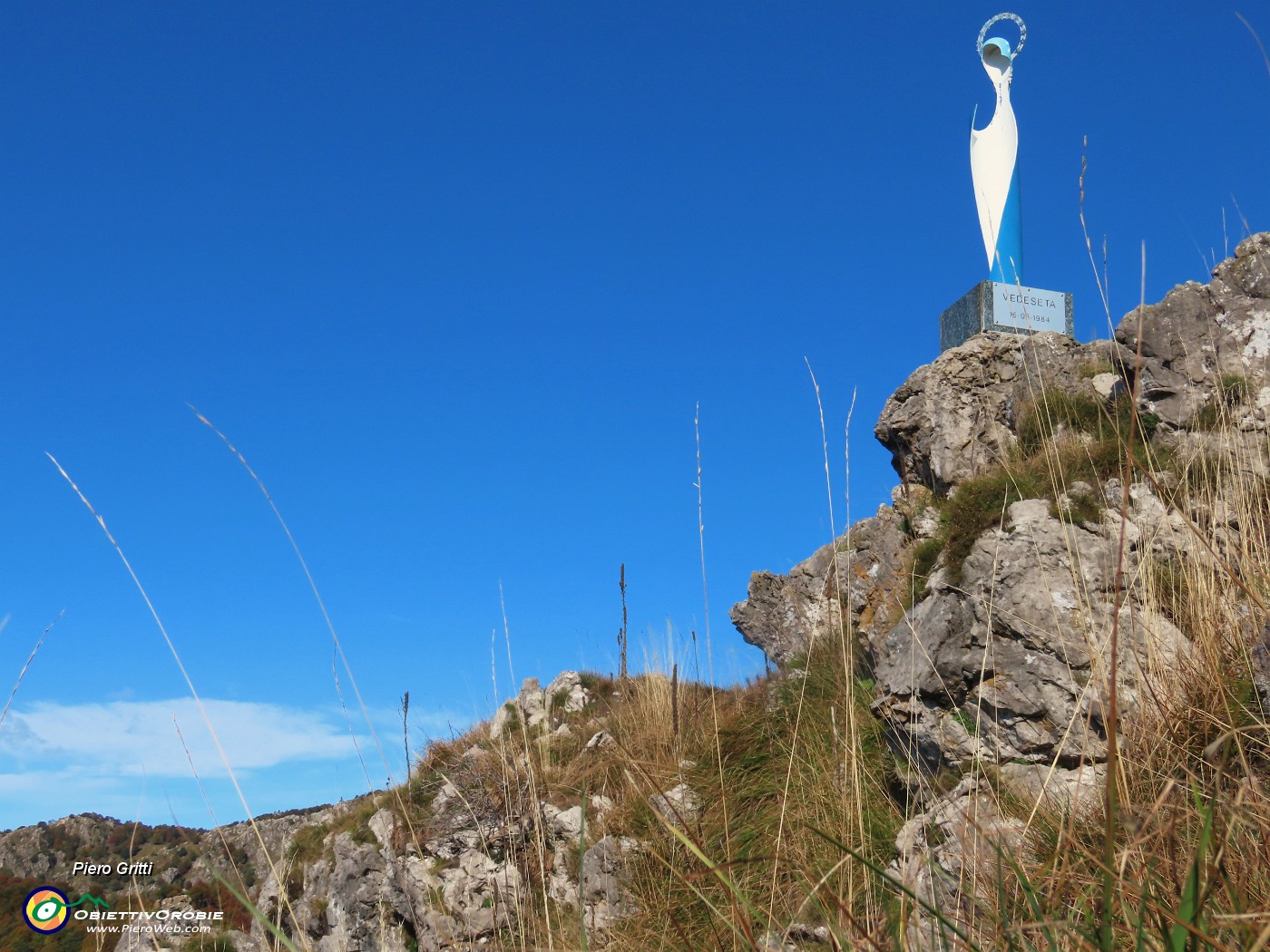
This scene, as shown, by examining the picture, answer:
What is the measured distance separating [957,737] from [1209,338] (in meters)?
3.45

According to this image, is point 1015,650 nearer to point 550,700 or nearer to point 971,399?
point 971,399

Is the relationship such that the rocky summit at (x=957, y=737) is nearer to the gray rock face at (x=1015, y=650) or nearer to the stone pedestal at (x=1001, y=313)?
the gray rock face at (x=1015, y=650)

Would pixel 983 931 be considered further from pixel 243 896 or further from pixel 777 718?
pixel 777 718

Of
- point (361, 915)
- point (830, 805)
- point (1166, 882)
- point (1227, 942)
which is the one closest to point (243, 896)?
point (1227, 942)

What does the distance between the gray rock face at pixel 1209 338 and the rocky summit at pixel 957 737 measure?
19 millimetres

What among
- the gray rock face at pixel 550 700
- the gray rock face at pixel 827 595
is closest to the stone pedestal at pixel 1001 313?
the gray rock face at pixel 827 595

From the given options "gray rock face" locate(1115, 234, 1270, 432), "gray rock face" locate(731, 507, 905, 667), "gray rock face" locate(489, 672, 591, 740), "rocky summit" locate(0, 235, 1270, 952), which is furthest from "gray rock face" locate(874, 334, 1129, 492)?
"gray rock face" locate(489, 672, 591, 740)

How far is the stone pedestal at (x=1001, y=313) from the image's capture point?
34.1 feet

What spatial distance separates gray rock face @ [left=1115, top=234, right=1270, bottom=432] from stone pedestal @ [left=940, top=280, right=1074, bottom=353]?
4056 millimetres

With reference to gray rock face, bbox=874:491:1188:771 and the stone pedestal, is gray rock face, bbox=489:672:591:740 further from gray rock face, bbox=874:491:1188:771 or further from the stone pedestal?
the stone pedestal

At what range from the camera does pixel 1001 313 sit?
34.2 feet

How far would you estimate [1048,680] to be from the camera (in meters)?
3.85

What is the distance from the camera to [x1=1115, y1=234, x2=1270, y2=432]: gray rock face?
17.7 ft

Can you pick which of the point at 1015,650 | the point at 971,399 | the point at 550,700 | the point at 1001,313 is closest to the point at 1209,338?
the point at 971,399
